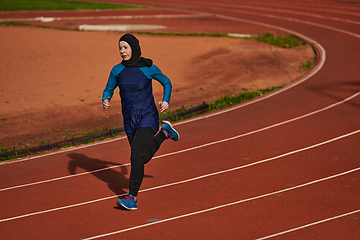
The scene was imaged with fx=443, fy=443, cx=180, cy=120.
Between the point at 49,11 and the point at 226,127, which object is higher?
the point at 49,11

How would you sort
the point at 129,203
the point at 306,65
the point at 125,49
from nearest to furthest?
the point at 125,49 → the point at 129,203 → the point at 306,65

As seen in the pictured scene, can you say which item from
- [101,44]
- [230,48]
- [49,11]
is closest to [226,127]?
[230,48]

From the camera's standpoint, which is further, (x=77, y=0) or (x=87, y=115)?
(x=77, y=0)

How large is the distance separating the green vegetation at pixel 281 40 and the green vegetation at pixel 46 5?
43.7ft

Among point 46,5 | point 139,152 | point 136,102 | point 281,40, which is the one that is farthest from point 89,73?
point 46,5

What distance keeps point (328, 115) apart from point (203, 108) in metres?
2.90

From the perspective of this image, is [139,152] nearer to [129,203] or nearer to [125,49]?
[129,203]

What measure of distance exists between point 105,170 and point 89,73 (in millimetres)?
7198

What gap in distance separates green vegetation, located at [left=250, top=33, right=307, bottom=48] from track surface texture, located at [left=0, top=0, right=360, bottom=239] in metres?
6.45

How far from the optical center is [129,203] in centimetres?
580

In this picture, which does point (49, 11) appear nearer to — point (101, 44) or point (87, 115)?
point (101, 44)

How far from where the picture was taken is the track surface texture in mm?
5492

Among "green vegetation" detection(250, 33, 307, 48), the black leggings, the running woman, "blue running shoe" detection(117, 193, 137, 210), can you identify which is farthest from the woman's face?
"green vegetation" detection(250, 33, 307, 48)

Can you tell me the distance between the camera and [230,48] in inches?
666
